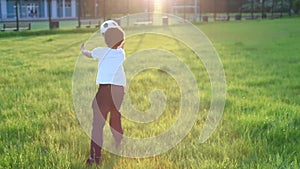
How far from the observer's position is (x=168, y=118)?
15.7 feet

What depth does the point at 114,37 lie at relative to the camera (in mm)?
3229

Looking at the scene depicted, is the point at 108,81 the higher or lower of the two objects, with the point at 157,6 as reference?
lower

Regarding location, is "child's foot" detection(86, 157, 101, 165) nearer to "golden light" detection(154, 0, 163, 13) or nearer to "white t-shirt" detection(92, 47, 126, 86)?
"white t-shirt" detection(92, 47, 126, 86)

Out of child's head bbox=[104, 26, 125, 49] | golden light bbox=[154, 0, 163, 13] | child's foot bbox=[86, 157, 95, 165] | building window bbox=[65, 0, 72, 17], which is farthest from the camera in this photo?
building window bbox=[65, 0, 72, 17]

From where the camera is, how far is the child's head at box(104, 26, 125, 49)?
3.19 m

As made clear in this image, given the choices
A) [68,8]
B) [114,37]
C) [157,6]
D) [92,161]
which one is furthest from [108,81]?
[68,8]

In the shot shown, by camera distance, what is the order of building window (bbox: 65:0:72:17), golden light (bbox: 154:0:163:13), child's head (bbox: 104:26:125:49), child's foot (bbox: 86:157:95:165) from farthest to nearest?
building window (bbox: 65:0:72:17)
golden light (bbox: 154:0:163:13)
child's foot (bbox: 86:157:95:165)
child's head (bbox: 104:26:125:49)

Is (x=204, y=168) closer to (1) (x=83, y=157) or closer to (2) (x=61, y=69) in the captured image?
(1) (x=83, y=157)

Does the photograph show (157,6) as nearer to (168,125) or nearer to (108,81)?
(168,125)

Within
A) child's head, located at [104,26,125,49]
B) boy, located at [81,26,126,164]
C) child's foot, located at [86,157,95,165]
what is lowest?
child's foot, located at [86,157,95,165]

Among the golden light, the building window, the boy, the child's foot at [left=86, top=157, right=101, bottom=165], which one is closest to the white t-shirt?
the boy

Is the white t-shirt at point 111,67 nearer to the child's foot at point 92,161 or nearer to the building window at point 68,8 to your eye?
the child's foot at point 92,161

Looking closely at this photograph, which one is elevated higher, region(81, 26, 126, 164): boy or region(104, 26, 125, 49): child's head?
region(104, 26, 125, 49): child's head

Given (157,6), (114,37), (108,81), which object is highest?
(157,6)
